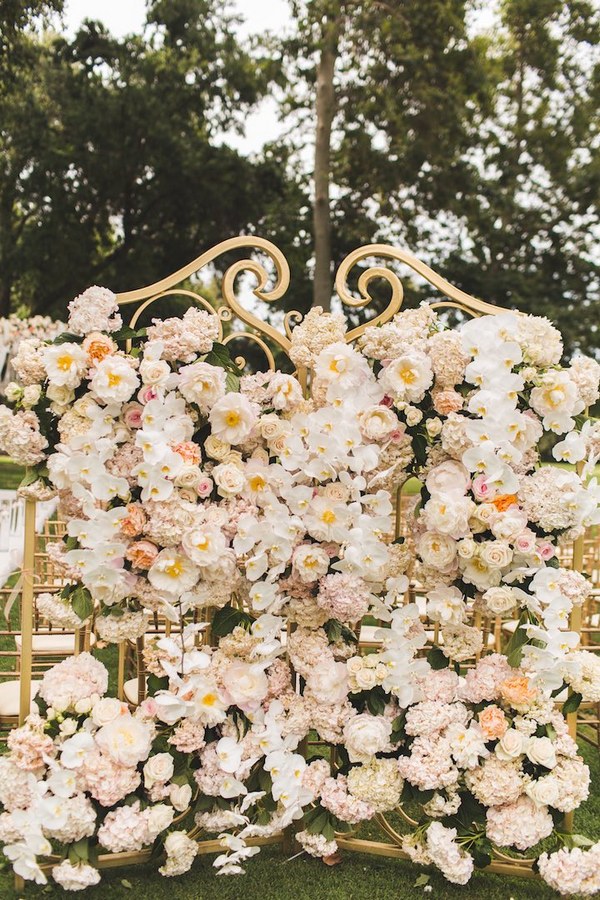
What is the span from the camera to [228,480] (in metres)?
2.68

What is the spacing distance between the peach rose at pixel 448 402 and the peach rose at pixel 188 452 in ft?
2.75

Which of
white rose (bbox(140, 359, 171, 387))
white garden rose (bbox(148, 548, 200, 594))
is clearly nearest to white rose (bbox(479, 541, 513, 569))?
white garden rose (bbox(148, 548, 200, 594))

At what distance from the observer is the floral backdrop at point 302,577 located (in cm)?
263

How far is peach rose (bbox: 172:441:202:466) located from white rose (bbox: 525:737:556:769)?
150 centimetres

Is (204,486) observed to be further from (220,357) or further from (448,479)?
(448,479)

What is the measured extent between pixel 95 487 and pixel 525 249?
14.8 meters

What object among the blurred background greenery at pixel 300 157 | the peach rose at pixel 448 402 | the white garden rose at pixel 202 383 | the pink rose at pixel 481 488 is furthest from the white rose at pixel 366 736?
the blurred background greenery at pixel 300 157

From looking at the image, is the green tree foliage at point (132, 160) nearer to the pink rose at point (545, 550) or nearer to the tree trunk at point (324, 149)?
the tree trunk at point (324, 149)

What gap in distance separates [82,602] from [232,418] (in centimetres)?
80

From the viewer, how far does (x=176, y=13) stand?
Result: 1483cm

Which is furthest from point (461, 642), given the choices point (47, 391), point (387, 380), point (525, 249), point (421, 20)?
point (525, 249)

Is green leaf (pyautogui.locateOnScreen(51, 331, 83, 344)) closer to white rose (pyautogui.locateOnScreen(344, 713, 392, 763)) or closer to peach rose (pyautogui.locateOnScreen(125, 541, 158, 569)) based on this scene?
peach rose (pyautogui.locateOnScreen(125, 541, 158, 569))

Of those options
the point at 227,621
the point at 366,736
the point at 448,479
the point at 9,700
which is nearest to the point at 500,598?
the point at 448,479

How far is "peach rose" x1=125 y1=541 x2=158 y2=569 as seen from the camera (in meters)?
2.64
